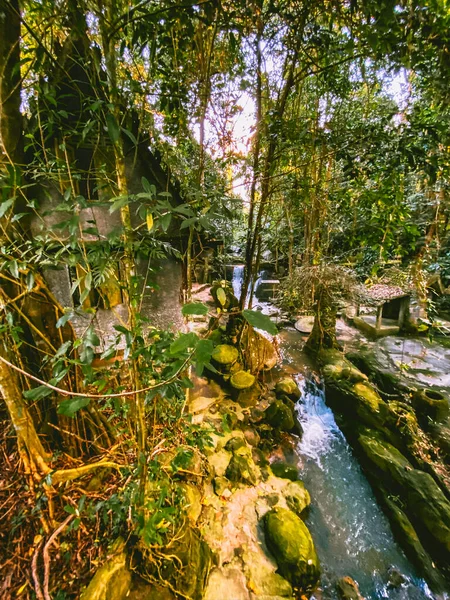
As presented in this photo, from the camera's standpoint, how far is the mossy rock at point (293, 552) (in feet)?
11.1

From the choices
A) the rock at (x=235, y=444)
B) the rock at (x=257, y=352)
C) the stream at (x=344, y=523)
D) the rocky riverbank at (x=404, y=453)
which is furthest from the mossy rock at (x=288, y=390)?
the rock at (x=235, y=444)

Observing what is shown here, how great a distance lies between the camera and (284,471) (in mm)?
4758

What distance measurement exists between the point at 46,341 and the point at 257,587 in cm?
399

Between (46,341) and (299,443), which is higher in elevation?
(46,341)

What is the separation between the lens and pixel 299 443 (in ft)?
18.9

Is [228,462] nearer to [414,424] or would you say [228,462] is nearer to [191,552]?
[191,552]

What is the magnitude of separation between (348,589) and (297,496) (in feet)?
3.87

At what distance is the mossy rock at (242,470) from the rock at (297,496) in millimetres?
568

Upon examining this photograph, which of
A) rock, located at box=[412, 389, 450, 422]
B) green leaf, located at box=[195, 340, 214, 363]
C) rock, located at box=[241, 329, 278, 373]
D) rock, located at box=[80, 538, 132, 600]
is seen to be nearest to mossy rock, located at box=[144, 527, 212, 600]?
rock, located at box=[80, 538, 132, 600]

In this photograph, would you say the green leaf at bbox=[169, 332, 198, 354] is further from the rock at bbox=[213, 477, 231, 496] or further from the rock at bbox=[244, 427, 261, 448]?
the rock at bbox=[244, 427, 261, 448]

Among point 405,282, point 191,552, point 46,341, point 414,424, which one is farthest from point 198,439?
point 405,282

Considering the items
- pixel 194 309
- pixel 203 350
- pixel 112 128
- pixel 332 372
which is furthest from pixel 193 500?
pixel 332 372

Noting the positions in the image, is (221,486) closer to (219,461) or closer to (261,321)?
(219,461)

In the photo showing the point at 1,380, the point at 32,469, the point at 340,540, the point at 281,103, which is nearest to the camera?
the point at 1,380
